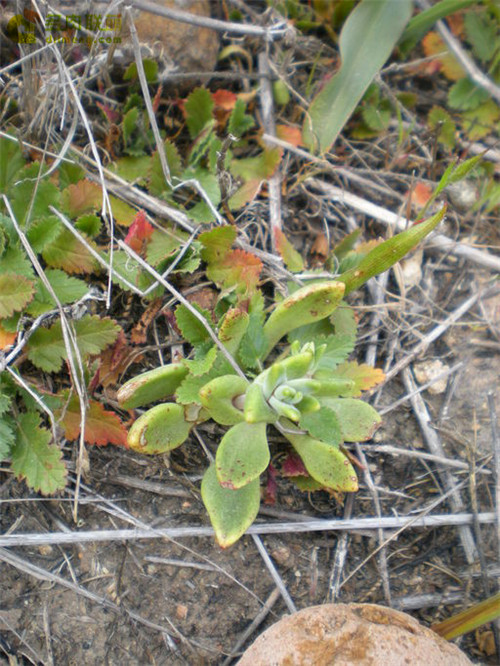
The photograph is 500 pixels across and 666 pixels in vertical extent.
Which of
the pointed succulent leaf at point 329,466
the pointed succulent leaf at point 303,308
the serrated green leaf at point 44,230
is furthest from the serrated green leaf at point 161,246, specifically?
the pointed succulent leaf at point 329,466

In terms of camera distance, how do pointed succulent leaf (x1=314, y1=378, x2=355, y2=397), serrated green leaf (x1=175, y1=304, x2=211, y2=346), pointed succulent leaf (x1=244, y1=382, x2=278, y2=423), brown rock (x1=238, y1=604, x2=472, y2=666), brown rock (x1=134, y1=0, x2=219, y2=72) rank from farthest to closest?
brown rock (x1=134, y1=0, x2=219, y2=72) < serrated green leaf (x1=175, y1=304, x2=211, y2=346) < pointed succulent leaf (x1=314, y1=378, x2=355, y2=397) < pointed succulent leaf (x1=244, y1=382, x2=278, y2=423) < brown rock (x1=238, y1=604, x2=472, y2=666)

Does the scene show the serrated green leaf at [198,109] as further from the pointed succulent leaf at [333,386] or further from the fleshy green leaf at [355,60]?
the pointed succulent leaf at [333,386]

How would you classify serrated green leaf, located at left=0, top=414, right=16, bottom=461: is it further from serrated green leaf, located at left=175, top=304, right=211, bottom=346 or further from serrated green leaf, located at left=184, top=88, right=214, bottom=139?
serrated green leaf, located at left=184, top=88, right=214, bottom=139

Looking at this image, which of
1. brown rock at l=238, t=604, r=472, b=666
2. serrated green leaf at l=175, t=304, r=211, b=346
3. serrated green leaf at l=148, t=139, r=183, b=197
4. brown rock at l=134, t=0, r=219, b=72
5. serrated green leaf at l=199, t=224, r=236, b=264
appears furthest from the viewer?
brown rock at l=134, t=0, r=219, b=72

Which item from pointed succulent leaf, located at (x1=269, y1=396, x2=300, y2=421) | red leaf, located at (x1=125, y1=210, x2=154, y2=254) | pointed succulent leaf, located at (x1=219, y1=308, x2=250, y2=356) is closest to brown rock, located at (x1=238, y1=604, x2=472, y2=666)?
pointed succulent leaf, located at (x1=269, y1=396, x2=300, y2=421)

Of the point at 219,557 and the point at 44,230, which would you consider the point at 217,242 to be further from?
the point at 219,557

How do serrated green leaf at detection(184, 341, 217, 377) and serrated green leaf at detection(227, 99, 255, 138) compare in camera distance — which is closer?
serrated green leaf at detection(184, 341, 217, 377)
